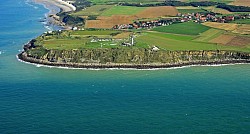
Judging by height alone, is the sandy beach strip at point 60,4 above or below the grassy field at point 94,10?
above

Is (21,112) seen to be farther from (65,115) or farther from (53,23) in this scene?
(53,23)

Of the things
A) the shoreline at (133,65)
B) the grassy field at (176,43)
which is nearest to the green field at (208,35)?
the grassy field at (176,43)

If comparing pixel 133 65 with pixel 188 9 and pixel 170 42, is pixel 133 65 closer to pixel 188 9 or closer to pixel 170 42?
pixel 170 42

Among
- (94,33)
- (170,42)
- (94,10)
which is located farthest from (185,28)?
(94,10)

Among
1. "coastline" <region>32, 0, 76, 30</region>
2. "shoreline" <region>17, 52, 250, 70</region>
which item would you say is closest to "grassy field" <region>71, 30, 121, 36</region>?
"coastline" <region>32, 0, 76, 30</region>

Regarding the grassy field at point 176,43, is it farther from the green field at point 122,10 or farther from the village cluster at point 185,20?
the green field at point 122,10

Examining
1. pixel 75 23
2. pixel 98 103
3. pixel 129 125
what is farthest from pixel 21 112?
pixel 75 23
